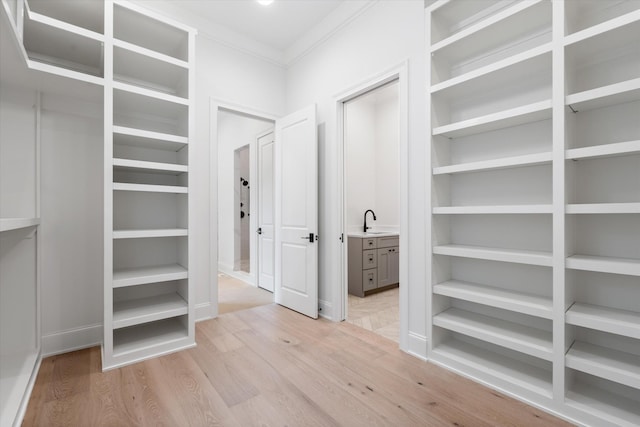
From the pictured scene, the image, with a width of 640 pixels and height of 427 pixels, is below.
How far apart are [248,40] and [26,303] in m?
3.37

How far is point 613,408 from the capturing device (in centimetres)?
155

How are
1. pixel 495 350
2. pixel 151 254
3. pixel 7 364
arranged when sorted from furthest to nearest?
pixel 151 254, pixel 495 350, pixel 7 364

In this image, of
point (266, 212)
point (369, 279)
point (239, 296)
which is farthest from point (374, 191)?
point (239, 296)

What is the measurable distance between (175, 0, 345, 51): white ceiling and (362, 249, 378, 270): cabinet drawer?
2.96 meters

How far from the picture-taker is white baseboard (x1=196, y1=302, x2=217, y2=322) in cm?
315

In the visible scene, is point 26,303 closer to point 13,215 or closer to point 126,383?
point 13,215

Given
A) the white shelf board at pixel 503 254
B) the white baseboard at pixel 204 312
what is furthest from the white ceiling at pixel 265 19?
the white baseboard at pixel 204 312

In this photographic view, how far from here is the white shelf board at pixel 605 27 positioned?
140 cm

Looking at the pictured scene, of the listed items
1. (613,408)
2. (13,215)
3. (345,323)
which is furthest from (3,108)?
(613,408)

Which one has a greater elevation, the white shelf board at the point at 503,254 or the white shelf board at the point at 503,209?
the white shelf board at the point at 503,209

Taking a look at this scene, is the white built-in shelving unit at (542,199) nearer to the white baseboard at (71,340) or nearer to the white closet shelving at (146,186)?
the white closet shelving at (146,186)

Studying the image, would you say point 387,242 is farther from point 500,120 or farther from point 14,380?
point 14,380

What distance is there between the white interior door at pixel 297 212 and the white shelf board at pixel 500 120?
1463 mm

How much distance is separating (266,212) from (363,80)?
2452mm
